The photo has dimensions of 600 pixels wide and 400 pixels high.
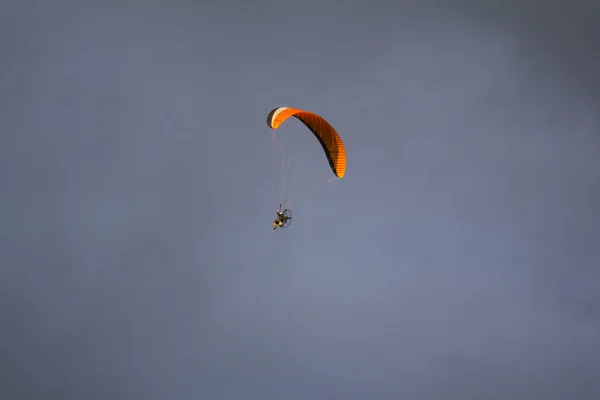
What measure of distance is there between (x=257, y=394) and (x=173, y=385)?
30.4 feet

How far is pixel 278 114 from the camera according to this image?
141 ft

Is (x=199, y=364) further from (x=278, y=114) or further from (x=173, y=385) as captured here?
(x=278, y=114)

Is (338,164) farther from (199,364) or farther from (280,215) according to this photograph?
(199,364)

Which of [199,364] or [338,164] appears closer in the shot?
[338,164]

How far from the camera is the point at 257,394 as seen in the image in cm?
8200

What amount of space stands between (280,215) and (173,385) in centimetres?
4473

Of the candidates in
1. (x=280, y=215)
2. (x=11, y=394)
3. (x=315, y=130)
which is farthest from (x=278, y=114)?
(x=11, y=394)

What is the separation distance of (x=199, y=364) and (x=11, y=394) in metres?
19.1

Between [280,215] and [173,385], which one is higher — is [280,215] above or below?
below

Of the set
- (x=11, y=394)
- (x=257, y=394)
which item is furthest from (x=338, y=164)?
(x=11, y=394)

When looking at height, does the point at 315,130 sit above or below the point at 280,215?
above

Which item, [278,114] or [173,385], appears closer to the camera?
[278,114]

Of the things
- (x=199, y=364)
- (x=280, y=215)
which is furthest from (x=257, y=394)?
(x=280, y=215)

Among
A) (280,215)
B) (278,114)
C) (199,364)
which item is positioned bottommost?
(280,215)
